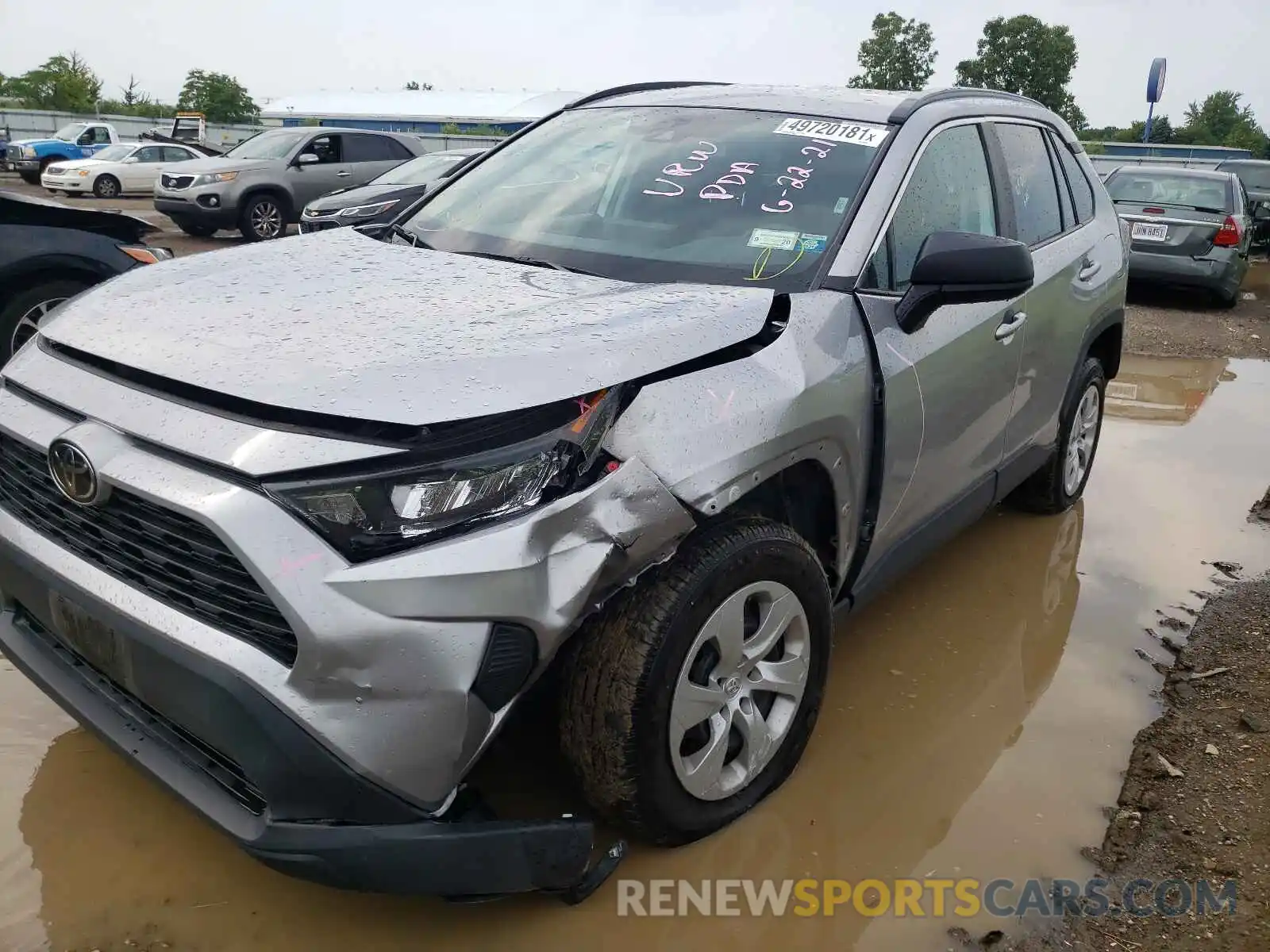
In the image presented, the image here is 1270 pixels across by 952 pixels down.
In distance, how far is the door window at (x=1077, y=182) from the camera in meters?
4.12

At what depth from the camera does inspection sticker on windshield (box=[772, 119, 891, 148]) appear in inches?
114

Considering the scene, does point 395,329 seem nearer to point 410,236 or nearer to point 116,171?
point 410,236

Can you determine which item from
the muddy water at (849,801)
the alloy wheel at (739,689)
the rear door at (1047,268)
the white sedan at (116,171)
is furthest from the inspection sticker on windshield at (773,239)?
the white sedan at (116,171)

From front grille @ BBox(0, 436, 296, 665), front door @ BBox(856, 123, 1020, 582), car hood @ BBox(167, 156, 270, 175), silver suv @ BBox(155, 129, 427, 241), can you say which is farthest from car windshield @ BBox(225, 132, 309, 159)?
front grille @ BBox(0, 436, 296, 665)

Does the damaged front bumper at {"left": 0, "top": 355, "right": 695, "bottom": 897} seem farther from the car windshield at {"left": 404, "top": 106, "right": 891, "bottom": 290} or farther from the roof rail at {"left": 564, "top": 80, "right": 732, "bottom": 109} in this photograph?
the roof rail at {"left": 564, "top": 80, "right": 732, "bottom": 109}

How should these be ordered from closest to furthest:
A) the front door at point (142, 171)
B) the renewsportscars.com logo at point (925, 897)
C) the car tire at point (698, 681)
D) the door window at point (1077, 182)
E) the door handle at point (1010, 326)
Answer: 1. the car tire at point (698, 681)
2. the renewsportscars.com logo at point (925, 897)
3. the door handle at point (1010, 326)
4. the door window at point (1077, 182)
5. the front door at point (142, 171)

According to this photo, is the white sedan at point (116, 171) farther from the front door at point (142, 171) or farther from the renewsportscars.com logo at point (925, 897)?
the renewsportscars.com logo at point (925, 897)

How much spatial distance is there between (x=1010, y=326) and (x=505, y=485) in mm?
2129

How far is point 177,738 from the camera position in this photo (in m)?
1.95

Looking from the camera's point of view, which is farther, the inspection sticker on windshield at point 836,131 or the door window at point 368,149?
the door window at point 368,149

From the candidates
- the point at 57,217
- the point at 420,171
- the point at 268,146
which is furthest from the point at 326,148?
the point at 57,217

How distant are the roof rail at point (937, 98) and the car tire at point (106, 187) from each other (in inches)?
845

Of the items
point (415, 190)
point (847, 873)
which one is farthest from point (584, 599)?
point (415, 190)

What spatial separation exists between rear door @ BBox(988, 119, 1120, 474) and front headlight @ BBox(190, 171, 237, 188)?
1239cm
